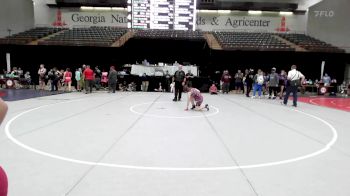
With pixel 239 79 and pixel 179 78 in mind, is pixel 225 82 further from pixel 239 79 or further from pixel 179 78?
pixel 179 78

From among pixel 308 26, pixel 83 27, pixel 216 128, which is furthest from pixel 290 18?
pixel 216 128

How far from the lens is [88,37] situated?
82.8 feet

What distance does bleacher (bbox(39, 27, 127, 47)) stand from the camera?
23172 mm

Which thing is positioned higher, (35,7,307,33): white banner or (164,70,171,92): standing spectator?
(35,7,307,33): white banner

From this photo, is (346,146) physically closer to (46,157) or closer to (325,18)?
(46,157)

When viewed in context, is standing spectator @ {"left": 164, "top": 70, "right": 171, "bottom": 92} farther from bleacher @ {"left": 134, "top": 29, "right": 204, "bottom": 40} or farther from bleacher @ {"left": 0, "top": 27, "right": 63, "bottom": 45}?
bleacher @ {"left": 0, "top": 27, "right": 63, "bottom": 45}

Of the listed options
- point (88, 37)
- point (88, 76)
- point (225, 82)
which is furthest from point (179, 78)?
point (88, 37)

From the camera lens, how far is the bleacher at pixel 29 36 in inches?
922

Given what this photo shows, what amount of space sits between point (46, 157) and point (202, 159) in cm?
240

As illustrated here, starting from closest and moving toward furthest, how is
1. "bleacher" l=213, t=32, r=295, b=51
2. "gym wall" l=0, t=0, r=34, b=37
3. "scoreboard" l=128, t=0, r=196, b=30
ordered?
"scoreboard" l=128, t=0, r=196, b=30
"bleacher" l=213, t=32, r=295, b=51
"gym wall" l=0, t=0, r=34, b=37

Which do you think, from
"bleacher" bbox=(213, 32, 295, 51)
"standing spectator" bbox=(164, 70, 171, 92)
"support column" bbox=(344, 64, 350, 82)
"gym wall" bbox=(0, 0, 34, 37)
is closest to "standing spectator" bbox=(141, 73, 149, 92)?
"standing spectator" bbox=(164, 70, 171, 92)

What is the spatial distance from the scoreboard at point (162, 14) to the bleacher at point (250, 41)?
21.5 ft

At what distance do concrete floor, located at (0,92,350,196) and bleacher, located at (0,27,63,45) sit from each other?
738 inches

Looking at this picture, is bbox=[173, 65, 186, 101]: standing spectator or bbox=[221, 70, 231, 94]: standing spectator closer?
bbox=[173, 65, 186, 101]: standing spectator
